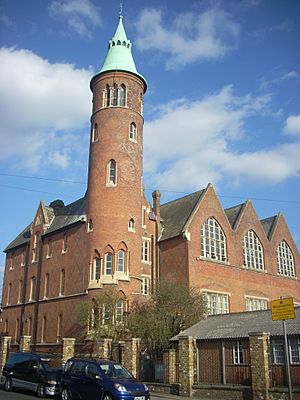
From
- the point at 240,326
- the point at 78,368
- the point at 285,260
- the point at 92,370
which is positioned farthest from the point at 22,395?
the point at 285,260

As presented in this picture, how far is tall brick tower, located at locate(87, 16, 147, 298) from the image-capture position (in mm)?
36000

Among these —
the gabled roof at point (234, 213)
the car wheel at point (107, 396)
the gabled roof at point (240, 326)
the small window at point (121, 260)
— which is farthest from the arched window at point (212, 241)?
the car wheel at point (107, 396)

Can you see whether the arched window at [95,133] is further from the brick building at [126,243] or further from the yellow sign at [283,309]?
the yellow sign at [283,309]

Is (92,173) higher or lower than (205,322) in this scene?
higher

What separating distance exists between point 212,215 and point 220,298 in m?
7.56

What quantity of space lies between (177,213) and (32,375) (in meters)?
24.7

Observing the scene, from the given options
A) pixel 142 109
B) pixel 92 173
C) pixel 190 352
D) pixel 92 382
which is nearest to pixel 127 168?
pixel 92 173

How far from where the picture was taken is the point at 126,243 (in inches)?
1439

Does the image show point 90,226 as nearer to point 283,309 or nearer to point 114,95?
point 114,95

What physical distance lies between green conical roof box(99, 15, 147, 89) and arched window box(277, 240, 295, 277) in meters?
23.2

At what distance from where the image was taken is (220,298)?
39.3 metres

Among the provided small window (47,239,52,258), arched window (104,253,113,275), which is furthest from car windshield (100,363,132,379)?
small window (47,239,52,258)

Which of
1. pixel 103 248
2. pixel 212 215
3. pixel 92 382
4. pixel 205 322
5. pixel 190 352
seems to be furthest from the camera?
pixel 212 215

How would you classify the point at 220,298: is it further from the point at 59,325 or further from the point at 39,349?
the point at 39,349
